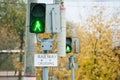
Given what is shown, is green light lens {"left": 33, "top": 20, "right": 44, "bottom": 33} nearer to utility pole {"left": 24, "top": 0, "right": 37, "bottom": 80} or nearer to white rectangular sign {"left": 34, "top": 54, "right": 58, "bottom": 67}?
white rectangular sign {"left": 34, "top": 54, "right": 58, "bottom": 67}

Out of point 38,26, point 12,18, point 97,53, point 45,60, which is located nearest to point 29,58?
point 45,60

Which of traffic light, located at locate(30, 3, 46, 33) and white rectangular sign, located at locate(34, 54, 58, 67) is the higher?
traffic light, located at locate(30, 3, 46, 33)

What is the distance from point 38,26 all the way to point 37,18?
187 millimetres

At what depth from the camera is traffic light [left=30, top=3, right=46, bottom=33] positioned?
1129cm

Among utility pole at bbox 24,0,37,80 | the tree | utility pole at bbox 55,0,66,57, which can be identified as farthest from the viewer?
the tree

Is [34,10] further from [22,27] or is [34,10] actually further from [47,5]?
[22,27]

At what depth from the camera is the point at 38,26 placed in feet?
37.1

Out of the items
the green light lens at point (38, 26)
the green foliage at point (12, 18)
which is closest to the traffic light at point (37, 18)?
the green light lens at point (38, 26)

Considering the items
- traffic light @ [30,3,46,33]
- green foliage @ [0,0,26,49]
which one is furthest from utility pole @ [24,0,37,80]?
green foliage @ [0,0,26,49]

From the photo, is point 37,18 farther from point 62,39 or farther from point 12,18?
point 12,18

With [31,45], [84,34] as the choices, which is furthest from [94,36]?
[31,45]

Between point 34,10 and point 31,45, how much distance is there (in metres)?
2.48

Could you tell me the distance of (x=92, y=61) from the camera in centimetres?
3064

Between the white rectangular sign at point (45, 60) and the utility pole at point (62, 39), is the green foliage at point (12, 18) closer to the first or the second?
the utility pole at point (62, 39)
